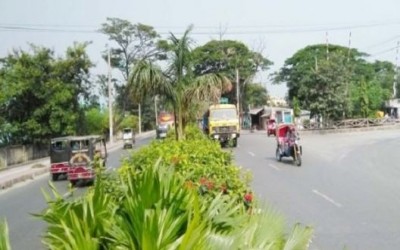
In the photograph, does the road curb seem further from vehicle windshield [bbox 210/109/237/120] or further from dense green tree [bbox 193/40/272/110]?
dense green tree [bbox 193/40/272/110]

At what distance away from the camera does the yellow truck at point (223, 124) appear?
35.6 m

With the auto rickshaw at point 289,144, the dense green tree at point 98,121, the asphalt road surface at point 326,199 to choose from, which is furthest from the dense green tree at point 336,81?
the auto rickshaw at point 289,144

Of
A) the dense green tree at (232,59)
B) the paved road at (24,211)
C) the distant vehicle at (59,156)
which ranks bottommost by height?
the paved road at (24,211)

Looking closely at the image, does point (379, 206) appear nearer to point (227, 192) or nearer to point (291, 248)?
point (227, 192)

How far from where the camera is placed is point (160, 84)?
15016 mm

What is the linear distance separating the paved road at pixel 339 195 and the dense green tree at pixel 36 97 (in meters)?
15.7

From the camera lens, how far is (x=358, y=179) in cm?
1652

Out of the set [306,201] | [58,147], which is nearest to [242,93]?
[58,147]

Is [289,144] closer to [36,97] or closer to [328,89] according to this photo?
[36,97]

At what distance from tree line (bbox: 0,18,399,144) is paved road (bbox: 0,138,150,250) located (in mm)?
2358

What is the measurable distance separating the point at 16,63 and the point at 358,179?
24931 millimetres

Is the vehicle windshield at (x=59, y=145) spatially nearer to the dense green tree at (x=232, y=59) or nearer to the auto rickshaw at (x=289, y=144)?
the auto rickshaw at (x=289, y=144)

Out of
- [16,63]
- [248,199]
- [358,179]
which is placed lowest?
[358,179]

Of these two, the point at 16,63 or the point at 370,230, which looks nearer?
the point at 370,230
